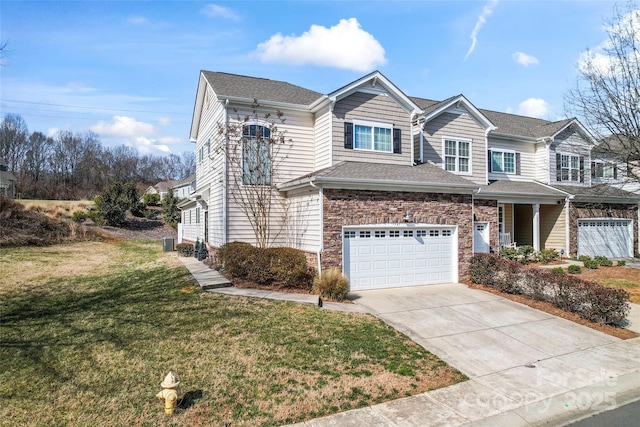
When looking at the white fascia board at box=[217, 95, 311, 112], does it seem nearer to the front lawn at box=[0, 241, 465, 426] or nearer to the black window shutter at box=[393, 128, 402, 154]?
the black window shutter at box=[393, 128, 402, 154]

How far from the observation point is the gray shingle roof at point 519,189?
1720cm

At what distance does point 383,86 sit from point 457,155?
5.23 meters

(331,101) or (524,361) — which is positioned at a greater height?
(331,101)

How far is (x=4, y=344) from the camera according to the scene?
710 centimetres

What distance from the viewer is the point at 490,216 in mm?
16703

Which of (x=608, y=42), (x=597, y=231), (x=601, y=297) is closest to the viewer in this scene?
(x=601, y=297)

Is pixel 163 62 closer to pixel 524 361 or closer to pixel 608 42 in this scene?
pixel 524 361

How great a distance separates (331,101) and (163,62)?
8.17m

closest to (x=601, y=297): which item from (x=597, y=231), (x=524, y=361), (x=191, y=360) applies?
(x=524, y=361)

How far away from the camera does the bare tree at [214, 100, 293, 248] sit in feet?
46.6

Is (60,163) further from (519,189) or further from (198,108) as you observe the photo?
(519,189)

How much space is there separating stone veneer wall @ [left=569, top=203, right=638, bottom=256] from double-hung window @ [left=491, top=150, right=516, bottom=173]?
11.3 feet

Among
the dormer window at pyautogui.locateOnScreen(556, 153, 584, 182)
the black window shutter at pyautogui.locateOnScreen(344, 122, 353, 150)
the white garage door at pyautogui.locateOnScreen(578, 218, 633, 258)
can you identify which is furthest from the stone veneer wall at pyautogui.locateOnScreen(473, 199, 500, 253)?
the dormer window at pyautogui.locateOnScreen(556, 153, 584, 182)

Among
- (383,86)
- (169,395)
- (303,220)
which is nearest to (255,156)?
(303,220)
